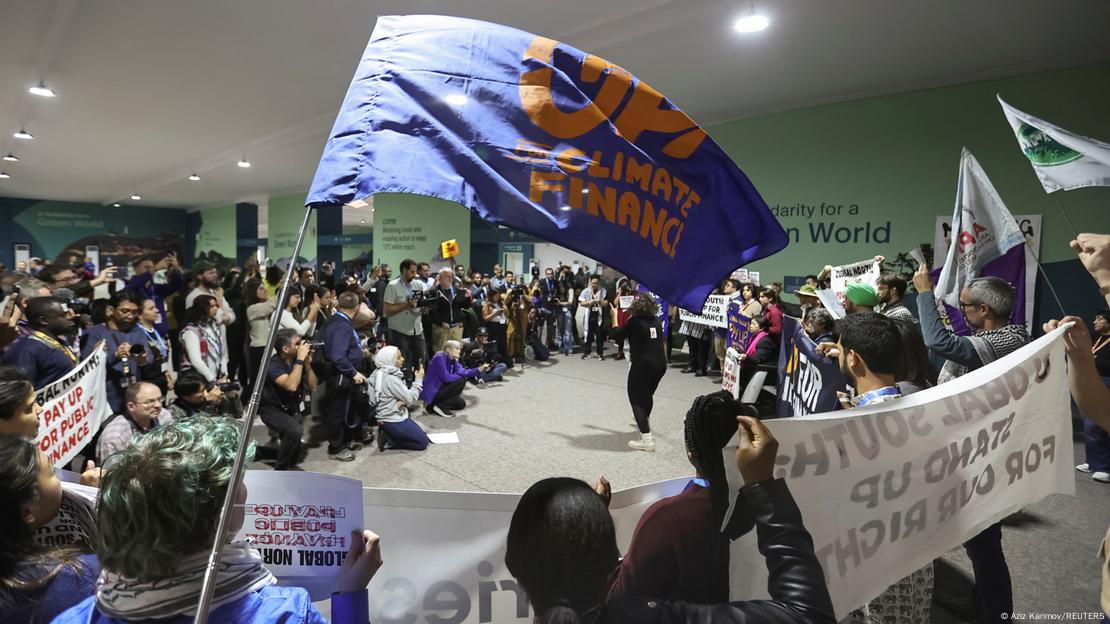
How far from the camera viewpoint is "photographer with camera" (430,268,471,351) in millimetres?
8086

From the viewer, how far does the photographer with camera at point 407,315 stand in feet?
24.3

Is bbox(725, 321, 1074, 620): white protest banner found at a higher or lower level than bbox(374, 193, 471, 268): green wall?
lower

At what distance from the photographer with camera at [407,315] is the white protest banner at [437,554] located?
601cm

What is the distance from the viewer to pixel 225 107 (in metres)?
9.00

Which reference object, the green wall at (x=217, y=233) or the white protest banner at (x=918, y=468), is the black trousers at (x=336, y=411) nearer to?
the white protest banner at (x=918, y=468)

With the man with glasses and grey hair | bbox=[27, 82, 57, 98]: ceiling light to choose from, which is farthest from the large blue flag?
bbox=[27, 82, 57, 98]: ceiling light

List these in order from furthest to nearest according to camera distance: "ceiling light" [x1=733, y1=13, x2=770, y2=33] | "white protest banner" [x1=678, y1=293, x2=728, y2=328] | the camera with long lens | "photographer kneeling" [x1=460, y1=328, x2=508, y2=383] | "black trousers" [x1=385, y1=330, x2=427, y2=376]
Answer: "white protest banner" [x1=678, y1=293, x2=728, y2=328], "photographer kneeling" [x1=460, y1=328, x2=508, y2=383], the camera with long lens, "black trousers" [x1=385, y1=330, x2=427, y2=376], "ceiling light" [x1=733, y1=13, x2=770, y2=33]

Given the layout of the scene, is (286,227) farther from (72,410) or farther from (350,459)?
(72,410)

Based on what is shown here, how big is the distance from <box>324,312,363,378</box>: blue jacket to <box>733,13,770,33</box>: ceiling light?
16.1ft

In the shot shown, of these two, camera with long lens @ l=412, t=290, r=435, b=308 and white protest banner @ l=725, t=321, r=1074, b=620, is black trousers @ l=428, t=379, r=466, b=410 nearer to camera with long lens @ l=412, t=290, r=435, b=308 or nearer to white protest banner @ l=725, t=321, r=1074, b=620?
camera with long lens @ l=412, t=290, r=435, b=308

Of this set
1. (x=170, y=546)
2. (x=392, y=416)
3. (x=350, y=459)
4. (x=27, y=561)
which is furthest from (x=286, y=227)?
(x=170, y=546)

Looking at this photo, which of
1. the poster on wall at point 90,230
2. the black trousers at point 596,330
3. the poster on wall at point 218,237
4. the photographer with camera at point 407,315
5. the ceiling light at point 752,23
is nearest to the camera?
the ceiling light at point 752,23

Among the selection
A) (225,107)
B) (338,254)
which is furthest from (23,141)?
(338,254)

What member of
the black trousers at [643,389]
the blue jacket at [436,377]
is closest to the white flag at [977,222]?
the black trousers at [643,389]
